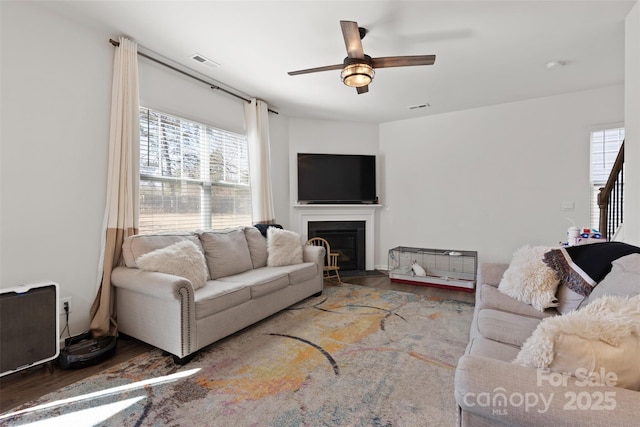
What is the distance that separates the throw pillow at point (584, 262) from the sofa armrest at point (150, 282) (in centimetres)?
266

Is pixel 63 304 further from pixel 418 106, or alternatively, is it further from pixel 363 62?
pixel 418 106

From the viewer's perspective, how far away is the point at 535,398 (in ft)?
2.88

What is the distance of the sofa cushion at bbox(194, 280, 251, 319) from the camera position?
7.84ft

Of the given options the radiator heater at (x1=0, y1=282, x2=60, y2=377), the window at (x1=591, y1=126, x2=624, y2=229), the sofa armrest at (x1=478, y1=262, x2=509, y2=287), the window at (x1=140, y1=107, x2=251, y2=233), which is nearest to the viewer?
the radiator heater at (x1=0, y1=282, x2=60, y2=377)

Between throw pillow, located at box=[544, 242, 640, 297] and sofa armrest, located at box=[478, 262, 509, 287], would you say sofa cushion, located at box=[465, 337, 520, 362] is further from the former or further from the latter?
sofa armrest, located at box=[478, 262, 509, 287]

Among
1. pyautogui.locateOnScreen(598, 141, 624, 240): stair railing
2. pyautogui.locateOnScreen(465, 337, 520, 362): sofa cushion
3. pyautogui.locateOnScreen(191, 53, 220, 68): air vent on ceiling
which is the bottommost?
pyautogui.locateOnScreen(465, 337, 520, 362): sofa cushion

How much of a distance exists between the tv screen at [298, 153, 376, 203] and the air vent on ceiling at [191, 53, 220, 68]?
81.3 inches

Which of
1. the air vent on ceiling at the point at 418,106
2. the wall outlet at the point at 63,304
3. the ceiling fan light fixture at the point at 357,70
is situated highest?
the air vent on ceiling at the point at 418,106

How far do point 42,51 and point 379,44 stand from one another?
280cm

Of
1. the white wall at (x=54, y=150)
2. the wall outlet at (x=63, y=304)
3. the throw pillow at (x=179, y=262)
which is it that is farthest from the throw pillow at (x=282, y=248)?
the wall outlet at (x=63, y=304)

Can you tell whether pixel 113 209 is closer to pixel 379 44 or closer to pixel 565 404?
pixel 379 44

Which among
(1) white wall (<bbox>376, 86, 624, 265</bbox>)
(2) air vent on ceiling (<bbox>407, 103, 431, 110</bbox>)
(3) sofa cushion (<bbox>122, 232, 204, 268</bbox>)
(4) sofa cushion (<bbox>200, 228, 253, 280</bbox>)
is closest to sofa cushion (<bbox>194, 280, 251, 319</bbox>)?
(4) sofa cushion (<bbox>200, 228, 253, 280</bbox>)

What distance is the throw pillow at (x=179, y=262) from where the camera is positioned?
8.33 feet

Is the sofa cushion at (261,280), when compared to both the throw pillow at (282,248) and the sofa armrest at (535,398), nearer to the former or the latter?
the throw pillow at (282,248)
